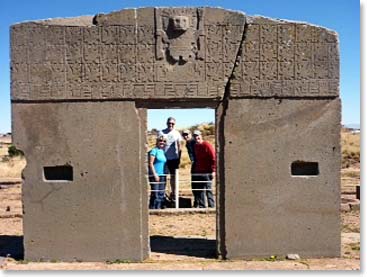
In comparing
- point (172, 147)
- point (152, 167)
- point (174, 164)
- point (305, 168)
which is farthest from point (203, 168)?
point (305, 168)

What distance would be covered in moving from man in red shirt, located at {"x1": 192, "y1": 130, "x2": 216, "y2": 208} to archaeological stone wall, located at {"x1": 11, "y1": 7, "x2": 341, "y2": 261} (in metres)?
3.51

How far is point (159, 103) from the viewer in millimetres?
7070

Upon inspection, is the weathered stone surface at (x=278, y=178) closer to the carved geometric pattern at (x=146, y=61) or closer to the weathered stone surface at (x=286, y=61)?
the weathered stone surface at (x=286, y=61)

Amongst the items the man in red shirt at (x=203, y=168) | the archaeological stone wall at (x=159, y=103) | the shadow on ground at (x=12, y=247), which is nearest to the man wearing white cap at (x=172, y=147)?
the man in red shirt at (x=203, y=168)

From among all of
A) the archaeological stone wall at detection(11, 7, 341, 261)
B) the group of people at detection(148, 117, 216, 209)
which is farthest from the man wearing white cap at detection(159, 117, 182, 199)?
the archaeological stone wall at detection(11, 7, 341, 261)

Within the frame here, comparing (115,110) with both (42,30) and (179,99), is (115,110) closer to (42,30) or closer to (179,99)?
(179,99)

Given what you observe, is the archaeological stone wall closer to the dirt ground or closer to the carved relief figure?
the carved relief figure

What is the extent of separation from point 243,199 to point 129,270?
1631 millimetres

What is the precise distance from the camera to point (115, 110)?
692 centimetres

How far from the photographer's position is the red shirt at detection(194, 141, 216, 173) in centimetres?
1061

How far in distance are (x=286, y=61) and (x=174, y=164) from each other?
457 cm

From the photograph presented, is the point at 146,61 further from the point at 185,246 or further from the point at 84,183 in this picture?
the point at 185,246

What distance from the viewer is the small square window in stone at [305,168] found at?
7061mm

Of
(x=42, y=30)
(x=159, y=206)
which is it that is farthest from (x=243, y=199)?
(x=159, y=206)
